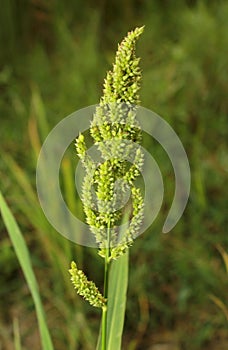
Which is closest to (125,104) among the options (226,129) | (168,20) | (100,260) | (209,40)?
(100,260)

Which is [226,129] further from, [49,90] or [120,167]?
[120,167]

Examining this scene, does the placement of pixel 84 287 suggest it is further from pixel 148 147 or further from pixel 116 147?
pixel 148 147

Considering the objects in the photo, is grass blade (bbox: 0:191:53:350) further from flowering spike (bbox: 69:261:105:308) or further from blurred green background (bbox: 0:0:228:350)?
blurred green background (bbox: 0:0:228:350)

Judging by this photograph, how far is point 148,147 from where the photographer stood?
2.56 m

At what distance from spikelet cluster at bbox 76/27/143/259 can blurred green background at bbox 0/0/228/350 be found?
801 millimetres

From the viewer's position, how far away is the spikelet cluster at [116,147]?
716mm

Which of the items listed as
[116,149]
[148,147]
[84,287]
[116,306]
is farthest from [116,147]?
[148,147]

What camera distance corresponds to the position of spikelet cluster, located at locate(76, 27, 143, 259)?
72cm

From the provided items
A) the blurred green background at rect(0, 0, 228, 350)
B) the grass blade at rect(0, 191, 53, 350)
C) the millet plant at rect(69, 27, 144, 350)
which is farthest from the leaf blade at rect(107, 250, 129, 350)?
the blurred green background at rect(0, 0, 228, 350)

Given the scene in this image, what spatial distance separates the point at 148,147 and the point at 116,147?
1830 mm

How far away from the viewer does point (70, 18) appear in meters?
3.52

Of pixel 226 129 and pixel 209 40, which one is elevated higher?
pixel 209 40

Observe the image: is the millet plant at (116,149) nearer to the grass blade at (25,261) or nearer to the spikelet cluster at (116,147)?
the spikelet cluster at (116,147)

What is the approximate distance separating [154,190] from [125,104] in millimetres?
1627
